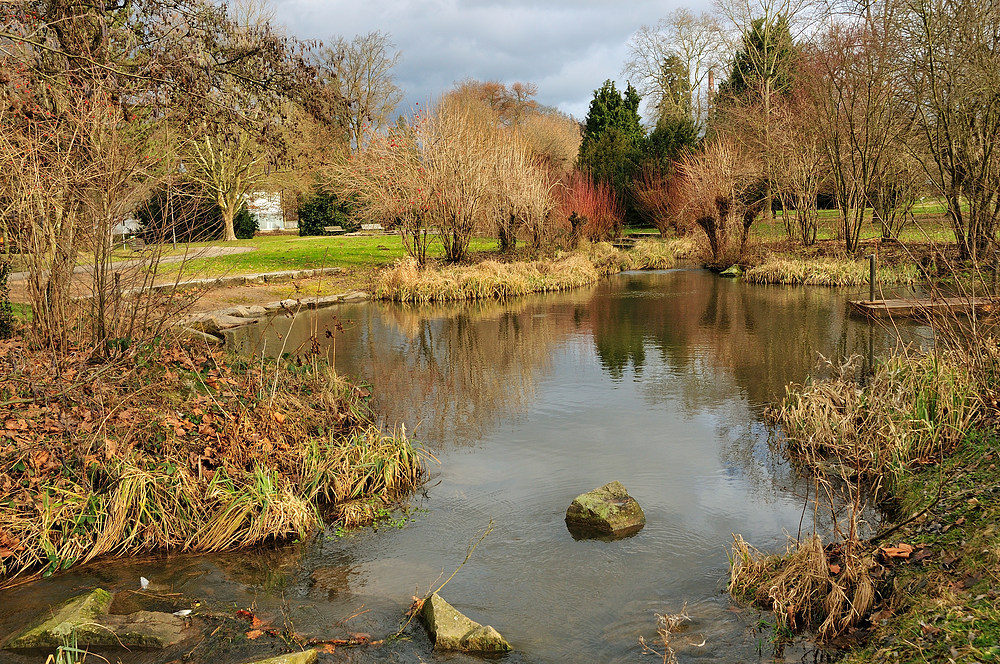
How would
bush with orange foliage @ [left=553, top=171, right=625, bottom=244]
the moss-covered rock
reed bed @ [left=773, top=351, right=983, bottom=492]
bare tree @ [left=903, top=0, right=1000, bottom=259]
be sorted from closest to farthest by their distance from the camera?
the moss-covered rock
reed bed @ [left=773, top=351, right=983, bottom=492]
bare tree @ [left=903, top=0, right=1000, bottom=259]
bush with orange foliage @ [left=553, top=171, right=625, bottom=244]

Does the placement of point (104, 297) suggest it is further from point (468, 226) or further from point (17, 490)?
point (468, 226)

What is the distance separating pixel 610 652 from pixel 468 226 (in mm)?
17499

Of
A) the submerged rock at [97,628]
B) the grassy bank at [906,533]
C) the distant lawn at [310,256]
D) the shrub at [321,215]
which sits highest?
the shrub at [321,215]

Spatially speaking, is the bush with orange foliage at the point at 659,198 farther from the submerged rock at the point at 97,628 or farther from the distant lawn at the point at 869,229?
the submerged rock at the point at 97,628

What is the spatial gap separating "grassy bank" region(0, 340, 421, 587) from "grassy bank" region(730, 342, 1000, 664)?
131 inches

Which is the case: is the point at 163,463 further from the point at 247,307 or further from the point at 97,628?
the point at 247,307

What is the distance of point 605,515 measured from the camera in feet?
19.4

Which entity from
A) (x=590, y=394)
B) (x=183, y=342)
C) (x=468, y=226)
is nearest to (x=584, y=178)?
(x=468, y=226)

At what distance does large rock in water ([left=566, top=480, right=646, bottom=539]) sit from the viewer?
588 centimetres

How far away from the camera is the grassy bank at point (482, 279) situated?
757 inches

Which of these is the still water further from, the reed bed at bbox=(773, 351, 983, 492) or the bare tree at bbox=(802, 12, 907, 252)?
the bare tree at bbox=(802, 12, 907, 252)

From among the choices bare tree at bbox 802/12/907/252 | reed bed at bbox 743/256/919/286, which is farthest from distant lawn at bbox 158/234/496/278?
bare tree at bbox 802/12/907/252

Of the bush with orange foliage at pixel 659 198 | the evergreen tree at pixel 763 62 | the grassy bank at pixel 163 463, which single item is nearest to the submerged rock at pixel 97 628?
the grassy bank at pixel 163 463

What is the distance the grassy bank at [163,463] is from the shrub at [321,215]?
37084mm
